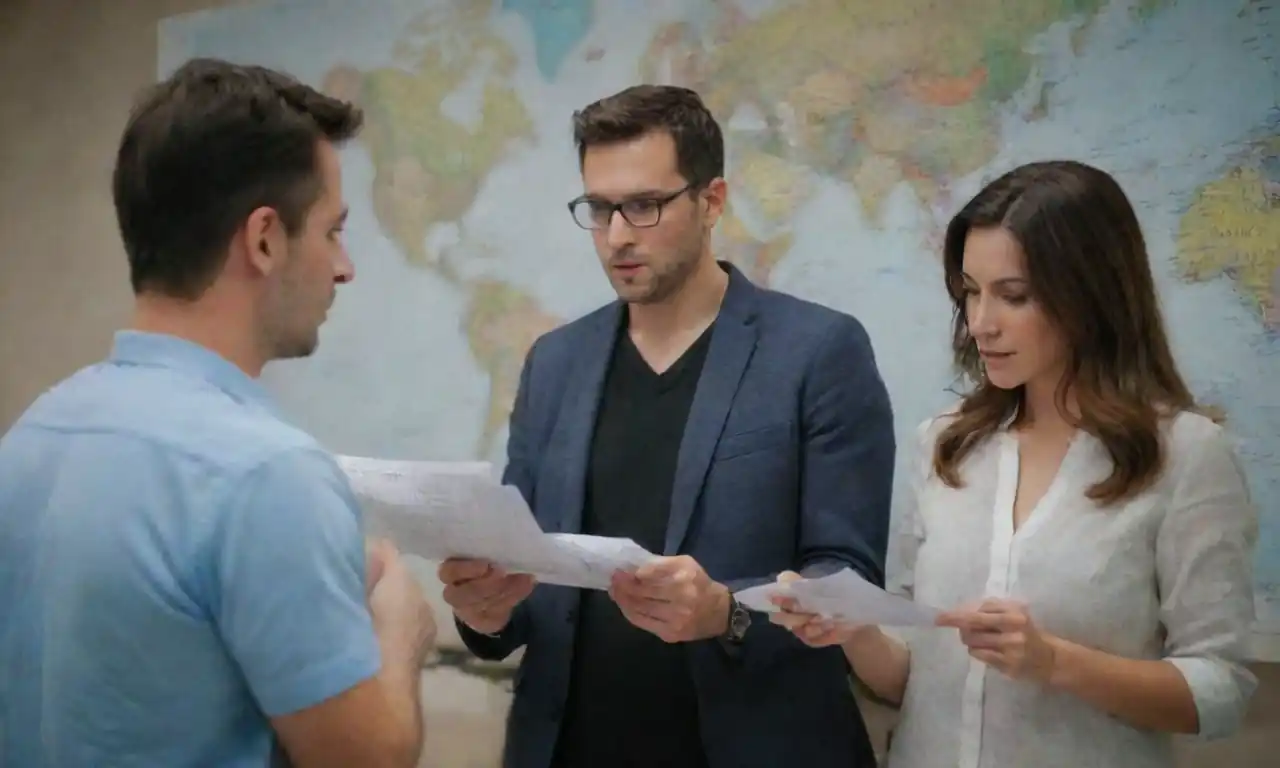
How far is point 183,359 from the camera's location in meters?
0.95

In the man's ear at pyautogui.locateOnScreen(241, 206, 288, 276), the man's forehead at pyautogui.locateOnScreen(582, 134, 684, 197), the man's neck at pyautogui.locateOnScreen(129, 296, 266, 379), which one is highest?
the man's forehead at pyautogui.locateOnScreen(582, 134, 684, 197)

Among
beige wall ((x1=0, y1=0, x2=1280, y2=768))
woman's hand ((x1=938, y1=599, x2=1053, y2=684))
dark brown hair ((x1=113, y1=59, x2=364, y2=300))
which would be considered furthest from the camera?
beige wall ((x1=0, y1=0, x2=1280, y2=768))

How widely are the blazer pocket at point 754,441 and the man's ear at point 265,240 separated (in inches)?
27.9

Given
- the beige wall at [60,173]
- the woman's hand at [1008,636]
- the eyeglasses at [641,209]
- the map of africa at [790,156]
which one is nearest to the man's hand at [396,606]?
the woman's hand at [1008,636]

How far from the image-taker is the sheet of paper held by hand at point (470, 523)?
1.12 metres

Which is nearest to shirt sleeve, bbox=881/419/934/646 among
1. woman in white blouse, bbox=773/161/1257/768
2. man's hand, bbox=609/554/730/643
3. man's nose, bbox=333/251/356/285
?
woman in white blouse, bbox=773/161/1257/768

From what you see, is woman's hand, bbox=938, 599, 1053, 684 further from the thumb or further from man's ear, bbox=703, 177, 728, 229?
man's ear, bbox=703, 177, 728, 229

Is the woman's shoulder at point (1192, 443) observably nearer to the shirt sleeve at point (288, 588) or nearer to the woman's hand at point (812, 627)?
the woman's hand at point (812, 627)

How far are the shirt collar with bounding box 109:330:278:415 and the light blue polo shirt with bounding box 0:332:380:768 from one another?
0.03 meters

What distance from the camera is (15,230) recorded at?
114 inches

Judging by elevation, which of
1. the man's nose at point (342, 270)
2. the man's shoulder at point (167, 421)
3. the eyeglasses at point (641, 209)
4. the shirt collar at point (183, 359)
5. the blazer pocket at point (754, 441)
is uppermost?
the eyeglasses at point (641, 209)

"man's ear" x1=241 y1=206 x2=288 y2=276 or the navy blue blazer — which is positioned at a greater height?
"man's ear" x1=241 y1=206 x2=288 y2=276

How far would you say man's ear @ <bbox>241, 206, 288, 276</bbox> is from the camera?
0.99 meters

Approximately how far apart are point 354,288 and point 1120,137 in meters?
1.61
